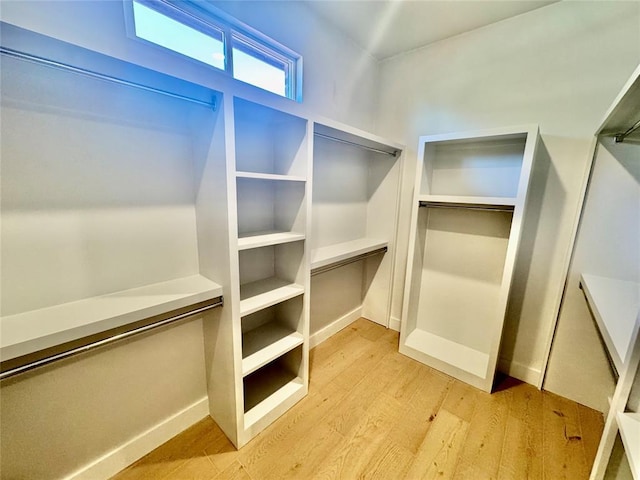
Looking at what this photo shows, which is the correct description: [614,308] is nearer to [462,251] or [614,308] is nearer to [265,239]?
[462,251]

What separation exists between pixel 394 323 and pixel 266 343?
154 cm

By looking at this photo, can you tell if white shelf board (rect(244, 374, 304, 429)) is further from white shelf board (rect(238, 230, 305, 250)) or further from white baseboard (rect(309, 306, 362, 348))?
white shelf board (rect(238, 230, 305, 250))

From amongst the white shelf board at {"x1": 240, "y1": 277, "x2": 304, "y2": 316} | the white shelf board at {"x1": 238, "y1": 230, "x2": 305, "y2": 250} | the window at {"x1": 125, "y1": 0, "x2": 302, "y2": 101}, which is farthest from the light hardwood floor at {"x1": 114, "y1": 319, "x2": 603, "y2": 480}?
the window at {"x1": 125, "y1": 0, "x2": 302, "y2": 101}

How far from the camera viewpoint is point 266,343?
1671 millimetres

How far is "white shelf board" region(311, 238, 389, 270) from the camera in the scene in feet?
6.14

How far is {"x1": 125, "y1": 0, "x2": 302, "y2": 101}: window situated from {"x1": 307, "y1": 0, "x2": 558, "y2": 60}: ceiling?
18.1 inches

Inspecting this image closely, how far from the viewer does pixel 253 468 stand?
1.35 m

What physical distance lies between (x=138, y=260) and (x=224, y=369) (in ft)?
2.40

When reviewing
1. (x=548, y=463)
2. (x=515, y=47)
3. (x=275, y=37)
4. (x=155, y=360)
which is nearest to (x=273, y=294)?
(x=155, y=360)

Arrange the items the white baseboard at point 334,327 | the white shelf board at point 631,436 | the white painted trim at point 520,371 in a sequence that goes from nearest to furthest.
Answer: the white shelf board at point 631,436 < the white painted trim at point 520,371 < the white baseboard at point 334,327

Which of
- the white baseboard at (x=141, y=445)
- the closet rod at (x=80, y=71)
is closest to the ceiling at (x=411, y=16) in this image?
the closet rod at (x=80, y=71)

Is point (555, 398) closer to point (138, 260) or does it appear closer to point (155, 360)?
point (155, 360)

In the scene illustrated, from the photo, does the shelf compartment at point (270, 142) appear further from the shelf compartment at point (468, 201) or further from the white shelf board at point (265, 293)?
the shelf compartment at point (468, 201)

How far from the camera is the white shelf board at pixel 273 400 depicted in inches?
59.8
